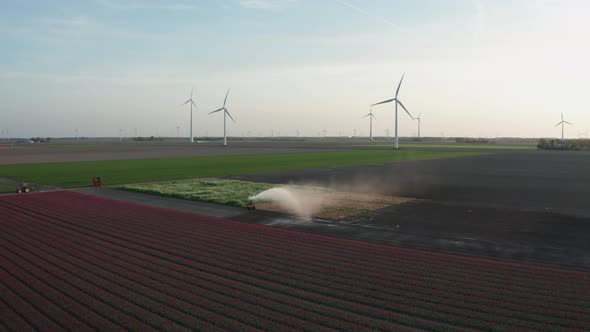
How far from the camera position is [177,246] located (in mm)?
15891

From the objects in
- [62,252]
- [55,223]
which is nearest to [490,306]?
[62,252]

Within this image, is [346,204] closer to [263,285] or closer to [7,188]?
[263,285]

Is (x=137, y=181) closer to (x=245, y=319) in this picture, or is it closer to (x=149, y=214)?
(x=149, y=214)

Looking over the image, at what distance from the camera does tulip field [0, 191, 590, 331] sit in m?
9.61

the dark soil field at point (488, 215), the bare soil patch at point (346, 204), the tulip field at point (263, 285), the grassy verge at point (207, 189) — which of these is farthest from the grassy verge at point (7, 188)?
the bare soil patch at point (346, 204)

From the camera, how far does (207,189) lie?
3136 cm

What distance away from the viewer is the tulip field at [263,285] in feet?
31.5

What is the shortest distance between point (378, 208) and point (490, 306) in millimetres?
13818

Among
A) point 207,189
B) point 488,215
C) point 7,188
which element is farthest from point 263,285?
point 7,188

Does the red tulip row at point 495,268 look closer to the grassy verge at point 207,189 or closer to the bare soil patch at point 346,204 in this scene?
the bare soil patch at point 346,204

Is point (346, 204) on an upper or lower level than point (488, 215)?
upper

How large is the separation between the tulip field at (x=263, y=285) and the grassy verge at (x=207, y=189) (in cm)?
901

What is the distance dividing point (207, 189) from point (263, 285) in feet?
67.0

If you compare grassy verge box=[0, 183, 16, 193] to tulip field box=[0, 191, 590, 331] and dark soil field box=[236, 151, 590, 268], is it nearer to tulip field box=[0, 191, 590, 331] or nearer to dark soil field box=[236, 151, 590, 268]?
tulip field box=[0, 191, 590, 331]
